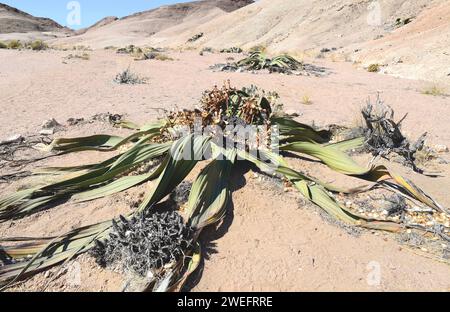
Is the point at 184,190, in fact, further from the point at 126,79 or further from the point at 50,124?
the point at 126,79

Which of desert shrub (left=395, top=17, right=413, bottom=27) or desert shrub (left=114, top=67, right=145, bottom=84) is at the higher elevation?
desert shrub (left=395, top=17, right=413, bottom=27)

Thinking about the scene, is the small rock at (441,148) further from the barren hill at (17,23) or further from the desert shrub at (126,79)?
the barren hill at (17,23)

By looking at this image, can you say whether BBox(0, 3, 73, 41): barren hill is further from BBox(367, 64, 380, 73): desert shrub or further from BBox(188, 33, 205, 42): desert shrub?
BBox(367, 64, 380, 73): desert shrub

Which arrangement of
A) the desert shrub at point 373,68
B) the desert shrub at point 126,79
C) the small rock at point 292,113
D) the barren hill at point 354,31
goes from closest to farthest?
the small rock at point 292,113 < the desert shrub at point 126,79 < the barren hill at point 354,31 < the desert shrub at point 373,68

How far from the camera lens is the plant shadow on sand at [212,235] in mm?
2108

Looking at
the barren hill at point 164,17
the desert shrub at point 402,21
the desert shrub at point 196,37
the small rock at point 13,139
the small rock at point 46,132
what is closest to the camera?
the small rock at point 13,139

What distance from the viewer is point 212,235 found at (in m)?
2.44

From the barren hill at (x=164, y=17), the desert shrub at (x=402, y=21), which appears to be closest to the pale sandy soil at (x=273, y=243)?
the desert shrub at (x=402, y=21)

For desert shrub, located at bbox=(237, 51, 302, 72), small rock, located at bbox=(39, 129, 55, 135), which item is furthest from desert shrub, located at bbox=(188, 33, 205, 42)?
small rock, located at bbox=(39, 129, 55, 135)

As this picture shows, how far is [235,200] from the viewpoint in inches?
108

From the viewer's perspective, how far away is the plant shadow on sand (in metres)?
2.11

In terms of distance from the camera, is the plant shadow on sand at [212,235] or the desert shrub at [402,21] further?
the desert shrub at [402,21]

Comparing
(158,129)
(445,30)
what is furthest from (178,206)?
(445,30)
